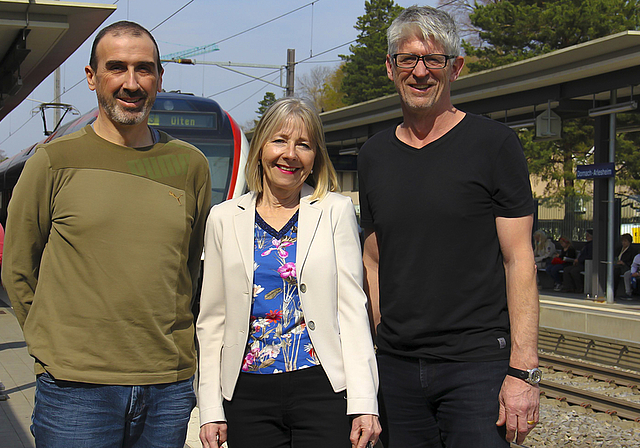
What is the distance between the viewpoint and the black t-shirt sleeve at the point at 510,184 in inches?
98.8

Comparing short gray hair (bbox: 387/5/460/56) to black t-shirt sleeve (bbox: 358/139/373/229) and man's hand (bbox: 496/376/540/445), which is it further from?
man's hand (bbox: 496/376/540/445)

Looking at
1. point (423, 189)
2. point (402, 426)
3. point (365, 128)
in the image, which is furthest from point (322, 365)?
point (365, 128)

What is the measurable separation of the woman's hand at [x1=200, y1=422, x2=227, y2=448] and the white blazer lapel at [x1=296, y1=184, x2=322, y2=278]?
0.63 meters

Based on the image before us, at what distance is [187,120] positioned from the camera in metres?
9.72

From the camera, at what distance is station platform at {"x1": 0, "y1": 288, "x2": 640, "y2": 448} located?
5.22 metres

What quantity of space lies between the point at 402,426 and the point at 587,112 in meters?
13.8

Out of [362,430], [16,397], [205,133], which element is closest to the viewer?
[362,430]

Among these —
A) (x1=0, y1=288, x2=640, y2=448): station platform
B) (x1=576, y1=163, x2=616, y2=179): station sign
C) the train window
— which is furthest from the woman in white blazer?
(x1=576, y1=163, x2=616, y2=179): station sign

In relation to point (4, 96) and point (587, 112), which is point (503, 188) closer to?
point (4, 96)

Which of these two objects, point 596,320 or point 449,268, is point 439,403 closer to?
point 449,268

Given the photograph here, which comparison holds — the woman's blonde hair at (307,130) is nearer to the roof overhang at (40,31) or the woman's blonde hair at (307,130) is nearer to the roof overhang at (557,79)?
the roof overhang at (40,31)

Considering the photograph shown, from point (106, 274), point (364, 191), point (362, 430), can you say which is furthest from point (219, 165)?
point (362, 430)

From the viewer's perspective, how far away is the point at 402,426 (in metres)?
2.69

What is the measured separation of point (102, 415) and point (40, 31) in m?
9.13
